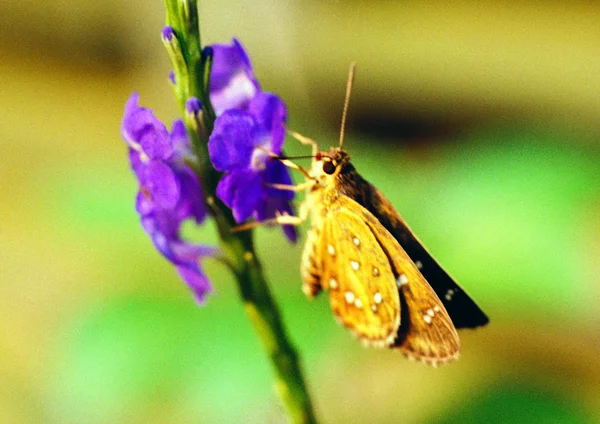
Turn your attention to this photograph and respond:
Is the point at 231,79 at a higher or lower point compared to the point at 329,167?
higher

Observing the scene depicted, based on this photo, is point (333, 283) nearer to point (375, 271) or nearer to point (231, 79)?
point (375, 271)

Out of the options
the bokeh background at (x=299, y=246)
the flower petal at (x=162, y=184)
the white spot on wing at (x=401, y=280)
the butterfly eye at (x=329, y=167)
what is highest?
the flower petal at (x=162, y=184)

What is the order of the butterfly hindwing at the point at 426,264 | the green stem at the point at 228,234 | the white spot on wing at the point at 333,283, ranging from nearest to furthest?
the green stem at the point at 228,234
the butterfly hindwing at the point at 426,264
the white spot on wing at the point at 333,283

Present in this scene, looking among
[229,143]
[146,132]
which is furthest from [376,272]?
[146,132]

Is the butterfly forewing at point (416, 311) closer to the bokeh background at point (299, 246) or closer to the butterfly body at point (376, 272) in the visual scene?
the butterfly body at point (376, 272)

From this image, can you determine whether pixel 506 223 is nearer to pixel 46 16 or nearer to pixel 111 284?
pixel 111 284

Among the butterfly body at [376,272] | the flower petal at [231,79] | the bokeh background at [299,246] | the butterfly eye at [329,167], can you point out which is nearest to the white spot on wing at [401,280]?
the butterfly body at [376,272]

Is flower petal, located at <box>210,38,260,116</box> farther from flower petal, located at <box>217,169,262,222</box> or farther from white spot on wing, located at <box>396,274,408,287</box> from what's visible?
white spot on wing, located at <box>396,274,408,287</box>
